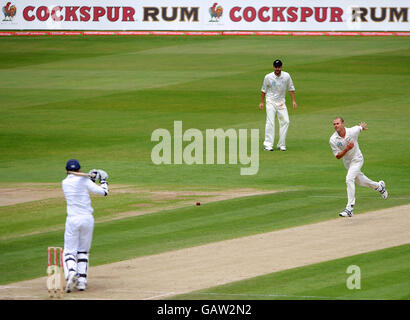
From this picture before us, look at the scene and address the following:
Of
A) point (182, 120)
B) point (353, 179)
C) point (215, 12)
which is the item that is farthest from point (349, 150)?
point (215, 12)

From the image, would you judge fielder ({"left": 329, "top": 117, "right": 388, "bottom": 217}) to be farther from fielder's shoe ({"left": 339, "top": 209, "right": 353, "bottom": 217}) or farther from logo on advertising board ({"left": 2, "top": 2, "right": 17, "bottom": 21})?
logo on advertising board ({"left": 2, "top": 2, "right": 17, "bottom": 21})

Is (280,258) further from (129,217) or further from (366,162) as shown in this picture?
(366,162)

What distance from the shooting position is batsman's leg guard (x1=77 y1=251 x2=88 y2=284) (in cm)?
1238

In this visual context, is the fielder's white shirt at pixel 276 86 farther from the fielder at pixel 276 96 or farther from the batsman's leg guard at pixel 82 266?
→ the batsman's leg guard at pixel 82 266

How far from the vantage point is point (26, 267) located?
13.7 meters

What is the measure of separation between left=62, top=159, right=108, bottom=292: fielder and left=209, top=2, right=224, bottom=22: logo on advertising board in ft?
93.8

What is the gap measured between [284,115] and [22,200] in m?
7.70

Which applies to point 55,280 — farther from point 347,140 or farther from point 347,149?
point 347,140

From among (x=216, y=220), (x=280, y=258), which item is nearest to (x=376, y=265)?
(x=280, y=258)

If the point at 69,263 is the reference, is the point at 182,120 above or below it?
above

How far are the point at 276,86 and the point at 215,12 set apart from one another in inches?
719

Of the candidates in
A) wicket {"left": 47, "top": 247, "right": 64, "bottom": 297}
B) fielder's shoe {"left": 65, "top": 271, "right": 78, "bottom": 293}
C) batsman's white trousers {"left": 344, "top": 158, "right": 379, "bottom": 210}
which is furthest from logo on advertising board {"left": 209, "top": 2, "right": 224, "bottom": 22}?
wicket {"left": 47, "top": 247, "right": 64, "bottom": 297}

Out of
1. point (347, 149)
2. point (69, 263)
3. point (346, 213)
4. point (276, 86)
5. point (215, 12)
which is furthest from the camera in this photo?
point (215, 12)

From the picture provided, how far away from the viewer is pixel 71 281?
12.3 m
